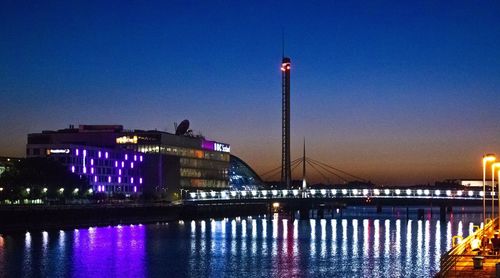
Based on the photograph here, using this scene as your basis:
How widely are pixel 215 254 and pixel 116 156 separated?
97.5 metres

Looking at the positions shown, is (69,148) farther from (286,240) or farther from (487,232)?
(487,232)

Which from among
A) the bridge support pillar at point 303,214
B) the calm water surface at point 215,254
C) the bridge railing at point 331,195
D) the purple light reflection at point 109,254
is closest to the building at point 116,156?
the bridge railing at point 331,195

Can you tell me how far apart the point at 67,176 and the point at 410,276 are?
9266 cm

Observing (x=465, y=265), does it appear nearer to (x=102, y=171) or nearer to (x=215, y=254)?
(x=215, y=254)

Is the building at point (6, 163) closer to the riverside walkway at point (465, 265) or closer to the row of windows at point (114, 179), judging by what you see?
the row of windows at point (114, 179)

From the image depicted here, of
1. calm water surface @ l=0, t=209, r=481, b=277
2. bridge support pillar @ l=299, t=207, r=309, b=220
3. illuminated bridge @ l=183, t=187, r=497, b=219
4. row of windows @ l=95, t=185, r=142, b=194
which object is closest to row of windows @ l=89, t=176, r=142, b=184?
row of windows @ l=95, t=185, r=142, b=194

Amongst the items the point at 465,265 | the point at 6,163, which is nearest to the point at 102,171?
the point at 6,163

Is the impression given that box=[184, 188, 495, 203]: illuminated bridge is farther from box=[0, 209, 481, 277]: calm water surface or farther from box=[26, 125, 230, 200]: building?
box=[0, 209, 481, 277]: calm water surface

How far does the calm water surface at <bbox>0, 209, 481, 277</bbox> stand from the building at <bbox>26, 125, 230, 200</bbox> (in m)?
49.9

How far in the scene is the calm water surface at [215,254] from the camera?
65750 millimetres

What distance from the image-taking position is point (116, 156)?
579ft

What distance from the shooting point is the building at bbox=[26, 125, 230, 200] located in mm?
162500

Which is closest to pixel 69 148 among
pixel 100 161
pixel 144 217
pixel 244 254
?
pixel 100 161

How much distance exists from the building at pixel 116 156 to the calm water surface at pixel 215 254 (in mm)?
49856
